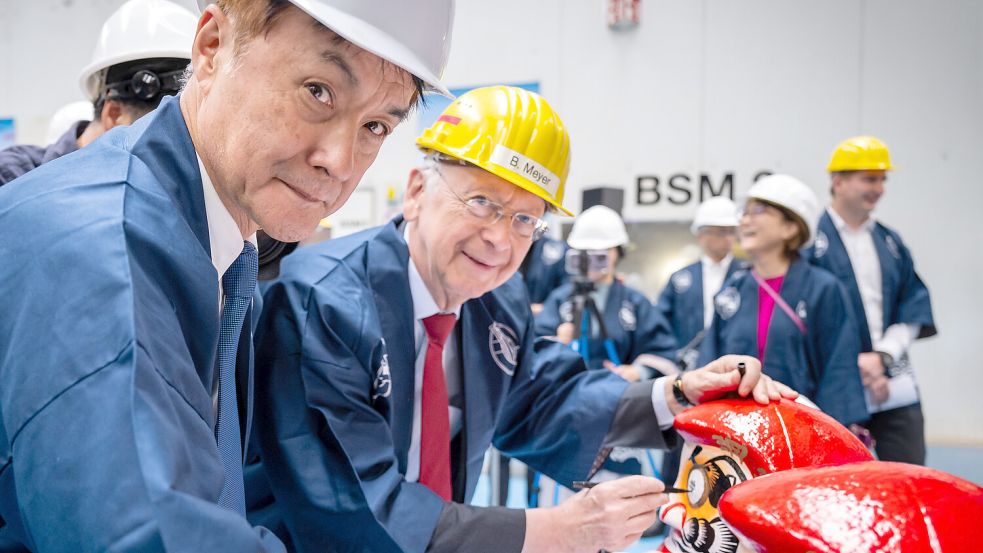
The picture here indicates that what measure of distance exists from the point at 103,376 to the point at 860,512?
66 centimetres

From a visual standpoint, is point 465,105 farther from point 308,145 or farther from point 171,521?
point 171,521

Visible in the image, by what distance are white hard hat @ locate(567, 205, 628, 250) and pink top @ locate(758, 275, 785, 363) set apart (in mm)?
1506

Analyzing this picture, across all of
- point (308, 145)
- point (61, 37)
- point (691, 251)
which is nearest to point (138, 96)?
point (308, 145)

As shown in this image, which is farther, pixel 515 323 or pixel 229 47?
pixel 515 323

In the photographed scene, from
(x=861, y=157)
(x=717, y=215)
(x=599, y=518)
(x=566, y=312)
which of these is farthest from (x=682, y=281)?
(x=599, y=518)

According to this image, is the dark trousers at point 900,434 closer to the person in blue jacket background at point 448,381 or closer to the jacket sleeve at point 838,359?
the jacket sleeve at point 838,359

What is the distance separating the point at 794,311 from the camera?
11.0 feet

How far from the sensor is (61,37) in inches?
332

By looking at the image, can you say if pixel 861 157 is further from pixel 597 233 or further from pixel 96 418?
pixel 96 418

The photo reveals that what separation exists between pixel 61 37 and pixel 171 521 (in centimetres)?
929

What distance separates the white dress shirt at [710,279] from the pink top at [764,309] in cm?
161

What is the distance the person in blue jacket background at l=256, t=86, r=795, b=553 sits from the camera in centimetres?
142

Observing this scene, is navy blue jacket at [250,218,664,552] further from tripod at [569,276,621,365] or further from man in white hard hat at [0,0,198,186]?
tripod at [569,276,621,365]

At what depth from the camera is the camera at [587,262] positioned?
4.73m
